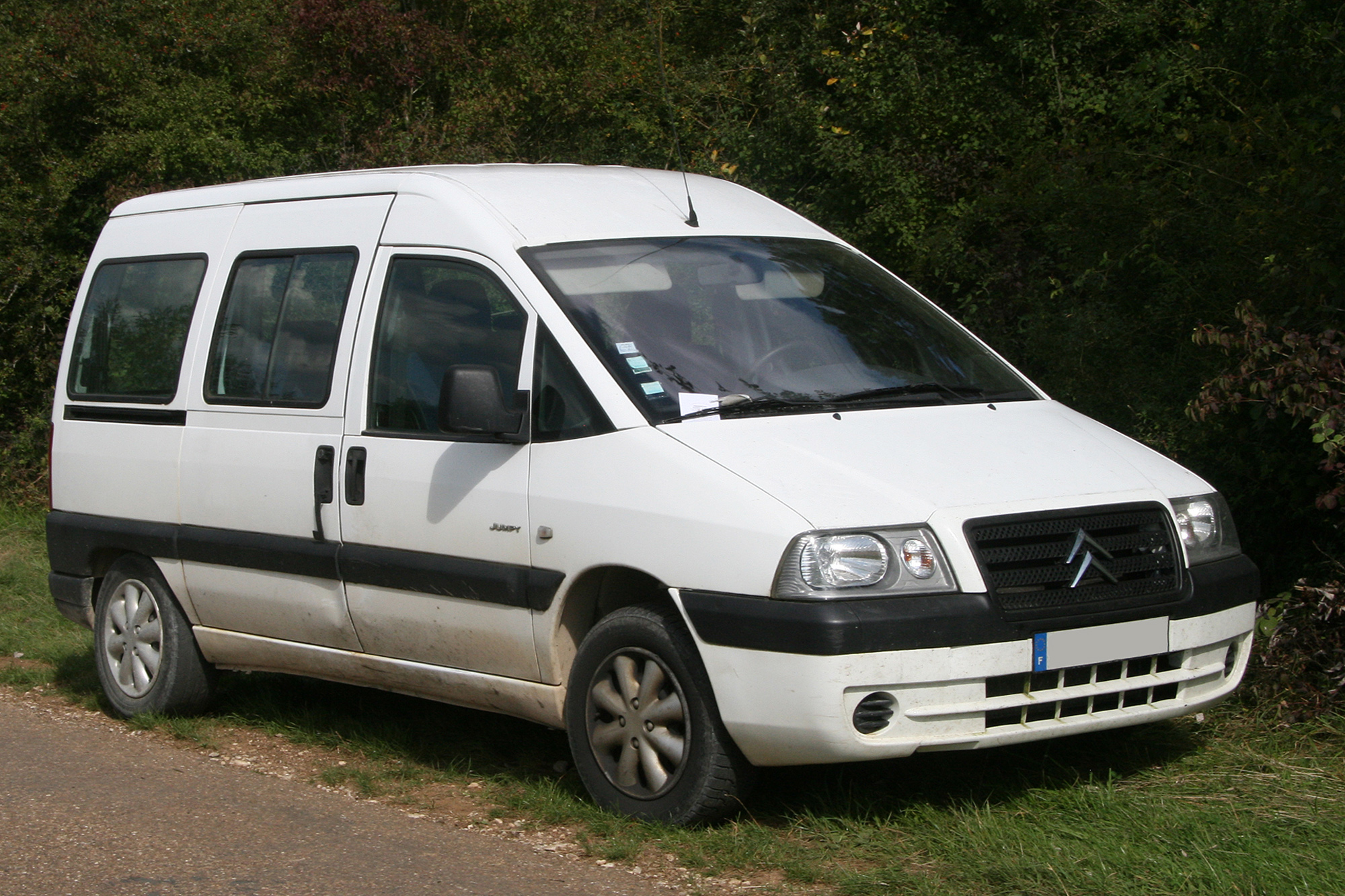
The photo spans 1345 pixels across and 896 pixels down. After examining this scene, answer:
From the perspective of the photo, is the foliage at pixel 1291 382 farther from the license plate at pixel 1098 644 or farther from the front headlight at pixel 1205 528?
the license plate at pixel 1098 644

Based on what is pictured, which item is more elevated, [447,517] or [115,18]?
[115,18]

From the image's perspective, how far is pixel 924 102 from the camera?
1068cm

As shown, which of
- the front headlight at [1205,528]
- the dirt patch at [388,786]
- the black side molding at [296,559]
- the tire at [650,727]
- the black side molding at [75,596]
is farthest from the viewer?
the black side molding at [75,596]

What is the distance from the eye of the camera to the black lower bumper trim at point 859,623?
4.27 meters

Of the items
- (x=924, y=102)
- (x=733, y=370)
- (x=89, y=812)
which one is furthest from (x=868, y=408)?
(x=924, y=102)

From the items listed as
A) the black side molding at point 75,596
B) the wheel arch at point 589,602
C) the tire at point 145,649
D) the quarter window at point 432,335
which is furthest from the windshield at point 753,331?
the black side molding at point 75,596

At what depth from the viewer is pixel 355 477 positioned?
563 centimetres

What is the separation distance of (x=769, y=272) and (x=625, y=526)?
4.56 ft

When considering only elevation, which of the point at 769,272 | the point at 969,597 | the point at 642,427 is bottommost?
the point at 969,597

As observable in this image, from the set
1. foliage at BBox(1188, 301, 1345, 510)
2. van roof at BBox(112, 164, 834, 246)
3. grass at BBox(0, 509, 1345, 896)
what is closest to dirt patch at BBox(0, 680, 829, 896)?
grass at BBox(0, 509, 1345, 896)

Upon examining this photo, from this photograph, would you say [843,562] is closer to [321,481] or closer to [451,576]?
[451,576]

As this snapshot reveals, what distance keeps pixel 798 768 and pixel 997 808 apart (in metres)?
0.92

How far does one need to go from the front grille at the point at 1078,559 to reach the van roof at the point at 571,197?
186cm

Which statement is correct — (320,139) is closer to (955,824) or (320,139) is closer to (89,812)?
(89,812)
